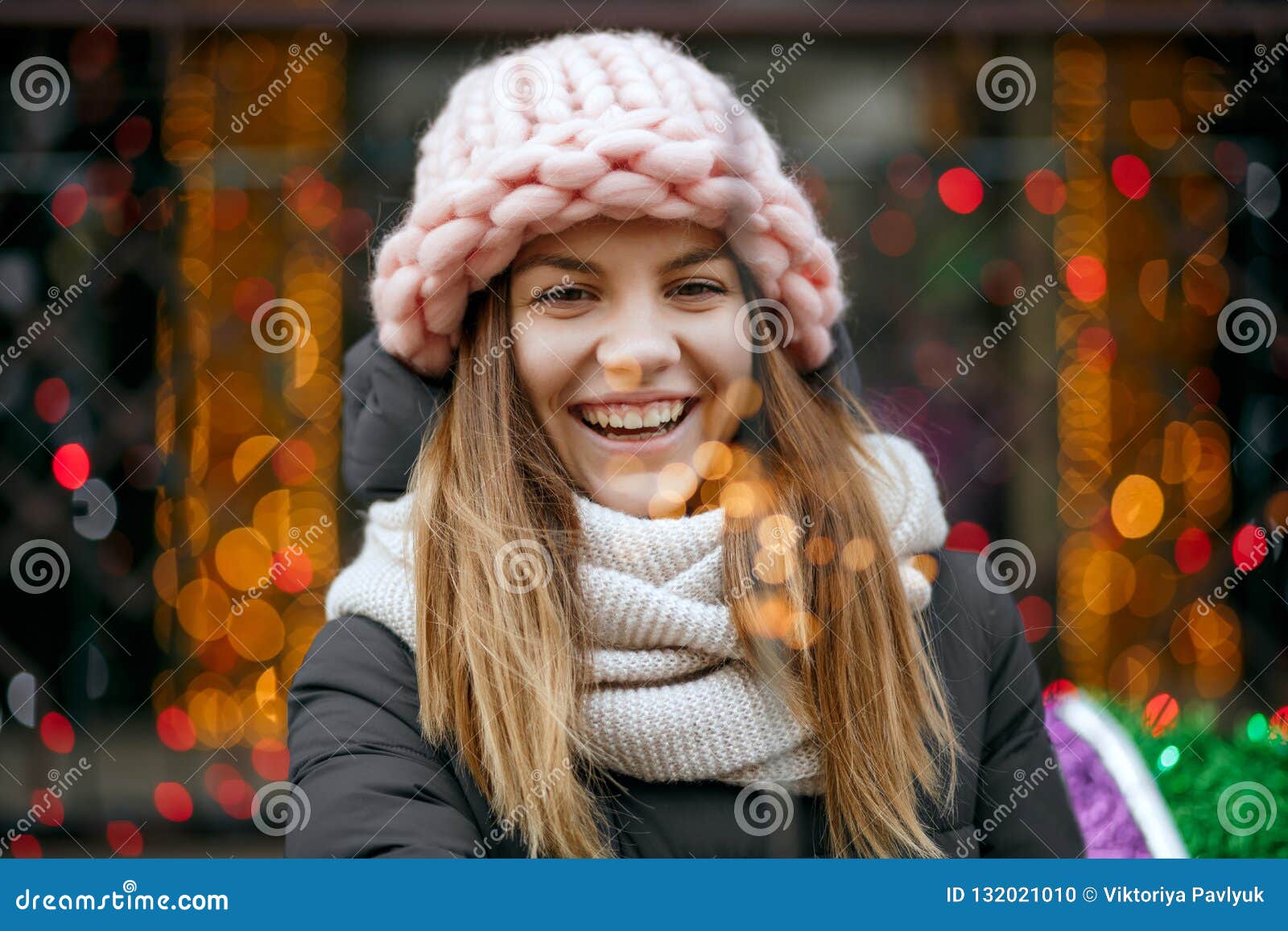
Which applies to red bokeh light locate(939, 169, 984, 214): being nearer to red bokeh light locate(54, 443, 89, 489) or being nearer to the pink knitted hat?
the pink knitted hat

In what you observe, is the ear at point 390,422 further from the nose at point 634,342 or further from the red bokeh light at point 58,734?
the red bokeh light at point 58,734

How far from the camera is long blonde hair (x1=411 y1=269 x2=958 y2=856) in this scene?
1156 millimetres

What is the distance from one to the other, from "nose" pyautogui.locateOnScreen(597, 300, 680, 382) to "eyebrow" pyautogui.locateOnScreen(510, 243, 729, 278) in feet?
0.18

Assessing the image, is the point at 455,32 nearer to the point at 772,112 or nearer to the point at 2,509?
the point at 772,112

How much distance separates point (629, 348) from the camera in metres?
1.21

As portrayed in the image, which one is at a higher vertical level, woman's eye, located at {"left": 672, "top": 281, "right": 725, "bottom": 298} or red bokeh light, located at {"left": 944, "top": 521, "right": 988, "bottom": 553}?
red bokeh light, located at {"left": 944, "top": 521, "right": 988, "bottom": 553}

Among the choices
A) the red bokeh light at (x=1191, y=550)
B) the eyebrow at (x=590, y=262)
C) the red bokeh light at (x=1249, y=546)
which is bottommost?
the eyebrow at (x=590, y=262)

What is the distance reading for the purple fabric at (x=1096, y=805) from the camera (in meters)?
1.42

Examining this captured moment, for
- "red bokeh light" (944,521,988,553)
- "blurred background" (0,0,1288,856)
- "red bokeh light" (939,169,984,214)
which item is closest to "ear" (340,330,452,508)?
"blurred background" (0,0,1288,856)

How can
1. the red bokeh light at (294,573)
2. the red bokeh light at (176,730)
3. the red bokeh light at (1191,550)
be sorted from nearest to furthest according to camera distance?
1. the red bokeh light at (1191,550)
2. the red bokeh light at (176,730)
3. the red bokeh light at (294,573)

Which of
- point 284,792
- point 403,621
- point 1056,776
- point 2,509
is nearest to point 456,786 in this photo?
point 403,621

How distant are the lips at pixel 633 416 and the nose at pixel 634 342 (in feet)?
0.15

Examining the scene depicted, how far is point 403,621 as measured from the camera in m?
1.19

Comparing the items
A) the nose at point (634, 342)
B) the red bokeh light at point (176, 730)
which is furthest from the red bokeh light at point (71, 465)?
the nose at point (634, 342)
